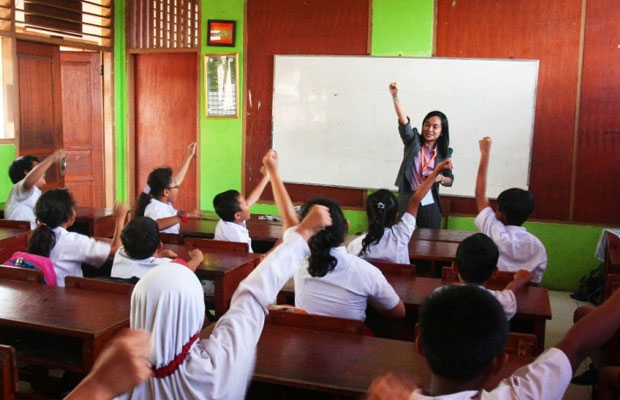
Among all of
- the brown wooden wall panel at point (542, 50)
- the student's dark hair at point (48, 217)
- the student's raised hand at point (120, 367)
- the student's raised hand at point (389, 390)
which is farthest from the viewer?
the brown wooden wall panel at point (542, 50)

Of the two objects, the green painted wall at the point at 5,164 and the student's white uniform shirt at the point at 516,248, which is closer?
the student's white uniform shirt at the point at 516,248

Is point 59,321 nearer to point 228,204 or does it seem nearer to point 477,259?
point 477,259

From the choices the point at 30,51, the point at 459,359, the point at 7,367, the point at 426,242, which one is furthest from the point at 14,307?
the point at 30,51

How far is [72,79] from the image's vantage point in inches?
272

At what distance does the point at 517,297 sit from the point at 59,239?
2147 mm

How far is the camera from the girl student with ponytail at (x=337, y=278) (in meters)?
2.45

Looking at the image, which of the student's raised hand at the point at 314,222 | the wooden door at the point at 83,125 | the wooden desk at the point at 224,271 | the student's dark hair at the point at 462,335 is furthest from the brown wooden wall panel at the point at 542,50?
the student's dark hair at the point at 462,335

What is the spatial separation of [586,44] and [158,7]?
4.12 meters

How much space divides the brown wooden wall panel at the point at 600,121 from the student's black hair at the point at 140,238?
13.1 feet

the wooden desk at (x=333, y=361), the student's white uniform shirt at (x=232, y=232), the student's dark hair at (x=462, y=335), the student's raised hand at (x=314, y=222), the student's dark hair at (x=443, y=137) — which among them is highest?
the student's dark hair at (x=443, y=137)

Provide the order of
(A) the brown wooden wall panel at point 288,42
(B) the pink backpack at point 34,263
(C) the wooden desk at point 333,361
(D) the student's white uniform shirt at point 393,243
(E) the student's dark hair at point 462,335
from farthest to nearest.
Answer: (A) the brown wooden wall panel at point 288,42
(D) the student's white uniform shirt at point 393,243
(B) the pink backpack at point 34,263
(C) the wooden desk at point 333,361
(E) the student's dark hair at point 462,335

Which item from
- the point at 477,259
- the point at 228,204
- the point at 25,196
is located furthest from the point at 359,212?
the point at 477,259

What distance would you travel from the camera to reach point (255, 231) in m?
4.33

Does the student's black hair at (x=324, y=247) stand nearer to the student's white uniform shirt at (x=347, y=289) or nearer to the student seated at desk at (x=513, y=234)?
the student's white uniform shirt at (x=347, y=289)
